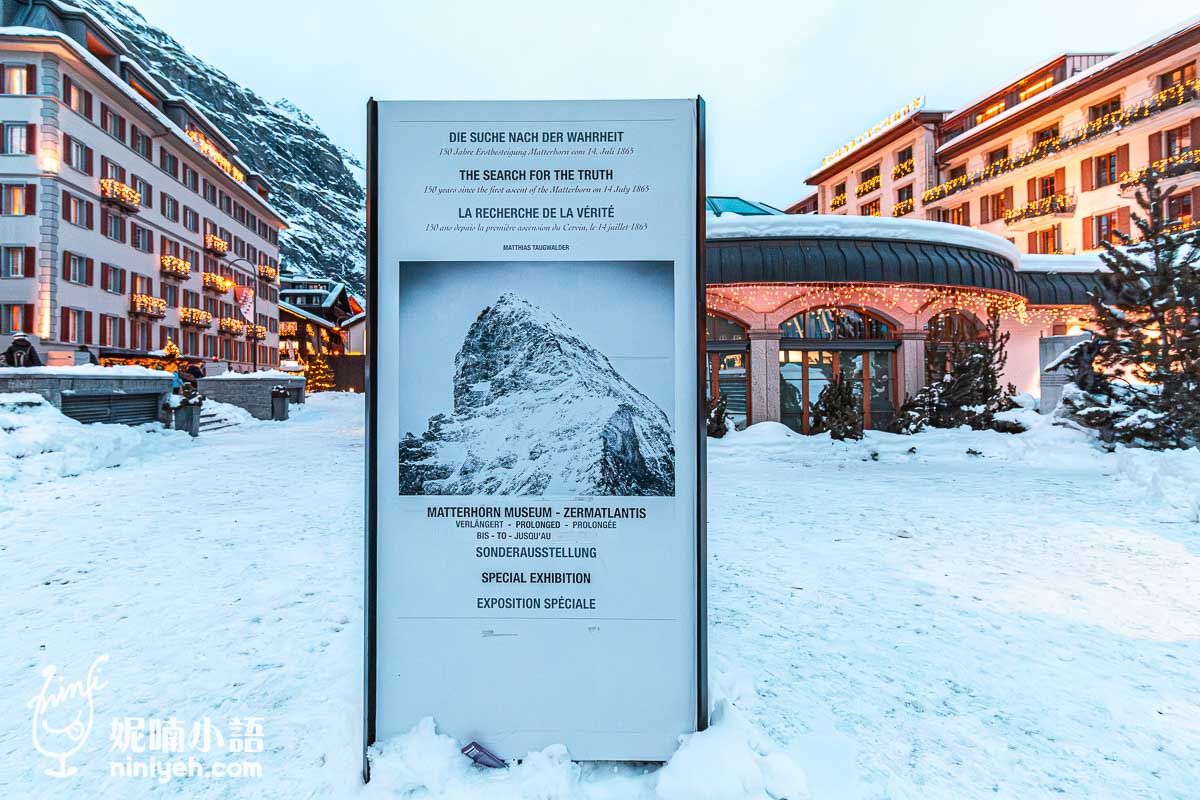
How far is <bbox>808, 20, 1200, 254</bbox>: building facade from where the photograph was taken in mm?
28672

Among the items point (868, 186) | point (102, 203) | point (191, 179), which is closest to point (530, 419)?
point (102, 203)

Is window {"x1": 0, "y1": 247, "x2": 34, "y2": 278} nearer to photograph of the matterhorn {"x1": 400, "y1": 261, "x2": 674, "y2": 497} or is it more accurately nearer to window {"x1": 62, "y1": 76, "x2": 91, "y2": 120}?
window {"x1": 62, "y1": 76, "x2": 91, "y2": 120}

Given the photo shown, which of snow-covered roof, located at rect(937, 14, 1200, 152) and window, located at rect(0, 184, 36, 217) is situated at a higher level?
snow-covered roof, located at rect(937, 14, 1200, 152)

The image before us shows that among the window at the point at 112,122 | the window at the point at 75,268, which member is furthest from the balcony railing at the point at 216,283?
the window at the point at 75,268

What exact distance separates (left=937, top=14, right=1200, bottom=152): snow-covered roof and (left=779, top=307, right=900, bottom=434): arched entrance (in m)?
25.3

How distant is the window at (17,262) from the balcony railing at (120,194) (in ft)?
17.7

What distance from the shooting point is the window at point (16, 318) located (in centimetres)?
2695

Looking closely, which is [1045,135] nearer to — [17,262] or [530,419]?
[530,419]

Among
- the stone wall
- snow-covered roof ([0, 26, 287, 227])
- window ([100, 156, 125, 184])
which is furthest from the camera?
window ([100, 156, 125, 184])

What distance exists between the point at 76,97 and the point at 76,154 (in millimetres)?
2752

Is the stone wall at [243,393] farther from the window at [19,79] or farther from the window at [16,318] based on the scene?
the window at [19,79]

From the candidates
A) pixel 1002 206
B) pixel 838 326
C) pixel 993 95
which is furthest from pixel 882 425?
pixel 993 95

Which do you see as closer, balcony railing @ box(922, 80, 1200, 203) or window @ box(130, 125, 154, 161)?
balcony railing @ box(922, 80, 1200, 203)

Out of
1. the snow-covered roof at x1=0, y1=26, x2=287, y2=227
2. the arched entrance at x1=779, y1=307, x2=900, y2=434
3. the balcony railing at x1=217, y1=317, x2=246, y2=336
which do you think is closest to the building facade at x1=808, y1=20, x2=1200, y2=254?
the arched entrance at x1=779, y1=307, x2=900, y2=434
